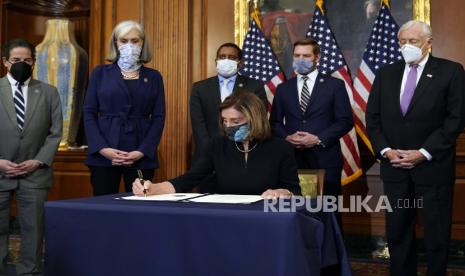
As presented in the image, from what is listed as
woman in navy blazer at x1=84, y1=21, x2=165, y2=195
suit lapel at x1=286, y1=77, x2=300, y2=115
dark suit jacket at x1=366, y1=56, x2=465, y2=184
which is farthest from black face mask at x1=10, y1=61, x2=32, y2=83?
dark suit jacket at x1=366, y1=56, x2=465, y2=184

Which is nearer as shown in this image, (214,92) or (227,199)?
(227,199)

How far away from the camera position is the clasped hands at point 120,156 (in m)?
4.07

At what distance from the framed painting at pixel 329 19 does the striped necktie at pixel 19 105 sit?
8.22ft

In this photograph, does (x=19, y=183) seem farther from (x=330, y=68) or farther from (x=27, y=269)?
(x=330, y=68)

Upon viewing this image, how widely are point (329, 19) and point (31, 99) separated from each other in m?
3.09

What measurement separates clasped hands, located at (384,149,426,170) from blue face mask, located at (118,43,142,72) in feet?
6.28

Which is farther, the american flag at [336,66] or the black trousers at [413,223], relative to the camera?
the american flag at [336,66]

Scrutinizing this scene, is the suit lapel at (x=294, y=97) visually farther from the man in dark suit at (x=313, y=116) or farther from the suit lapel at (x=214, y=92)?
the suit lapel at (x=214, y=92)

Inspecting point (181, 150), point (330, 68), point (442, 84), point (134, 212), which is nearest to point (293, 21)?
point (330, 68)

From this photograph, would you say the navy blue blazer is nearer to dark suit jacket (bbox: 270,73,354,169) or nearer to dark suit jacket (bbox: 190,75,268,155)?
dark suit jacket (bbox: 190,75,268,155)

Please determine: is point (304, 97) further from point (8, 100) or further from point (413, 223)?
point (8, 100)

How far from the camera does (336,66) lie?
5699 millimetres

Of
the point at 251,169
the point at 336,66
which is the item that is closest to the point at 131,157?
the point at 251,169

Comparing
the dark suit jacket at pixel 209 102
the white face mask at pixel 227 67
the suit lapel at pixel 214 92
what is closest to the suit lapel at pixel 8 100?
the dark suit jacket at pixel 209 102
